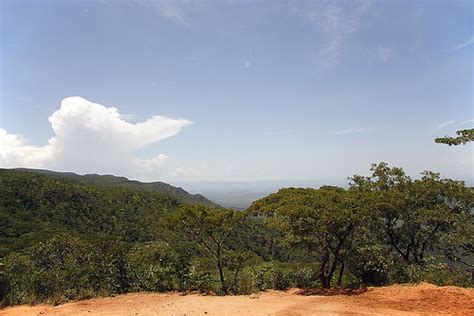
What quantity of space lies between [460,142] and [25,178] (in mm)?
62189

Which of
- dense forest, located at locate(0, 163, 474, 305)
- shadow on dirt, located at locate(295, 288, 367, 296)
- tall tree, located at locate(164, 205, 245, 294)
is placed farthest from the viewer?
tall tree, located at locate(164, 205, 245, 294)

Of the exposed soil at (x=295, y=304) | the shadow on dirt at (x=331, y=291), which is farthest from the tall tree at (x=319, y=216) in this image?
the exposed soil at (x=295, y=304)

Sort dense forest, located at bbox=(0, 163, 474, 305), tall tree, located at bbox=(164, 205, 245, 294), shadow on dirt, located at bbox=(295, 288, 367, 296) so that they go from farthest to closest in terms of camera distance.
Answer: tall tree, located at bbox=(164, 205, 245, 294) < dense forest, located at bbox=(0, 163, 474, 305) < shadow on dirt, located at bbox=(295, 288, 367, 296)

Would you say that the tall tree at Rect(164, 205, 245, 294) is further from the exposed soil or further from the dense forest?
the exposed soil

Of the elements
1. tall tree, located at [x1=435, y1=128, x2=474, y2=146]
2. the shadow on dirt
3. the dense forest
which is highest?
tall tree, located at [x1=435, y1=128, x2=474, y2=146]

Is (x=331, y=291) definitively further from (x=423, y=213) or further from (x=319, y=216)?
(x=423, y=213)

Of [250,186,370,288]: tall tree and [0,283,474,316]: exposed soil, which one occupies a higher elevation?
[250,186,370,288]: tall tree

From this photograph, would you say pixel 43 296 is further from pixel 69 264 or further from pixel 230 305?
pixel 230 305

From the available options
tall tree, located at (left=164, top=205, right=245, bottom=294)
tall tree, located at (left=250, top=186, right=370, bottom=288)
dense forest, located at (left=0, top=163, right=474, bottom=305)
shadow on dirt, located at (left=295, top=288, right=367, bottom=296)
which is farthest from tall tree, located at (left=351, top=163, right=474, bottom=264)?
tall tree, located at (left=164, top=205, right=245, bottom=294)

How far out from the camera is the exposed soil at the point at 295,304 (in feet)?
34.1

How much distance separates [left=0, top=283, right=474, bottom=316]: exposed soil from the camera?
410 inches

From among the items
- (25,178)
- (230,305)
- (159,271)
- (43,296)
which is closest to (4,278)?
(43,296)

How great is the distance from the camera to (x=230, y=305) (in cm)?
1148

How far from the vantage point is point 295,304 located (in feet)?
37.2
